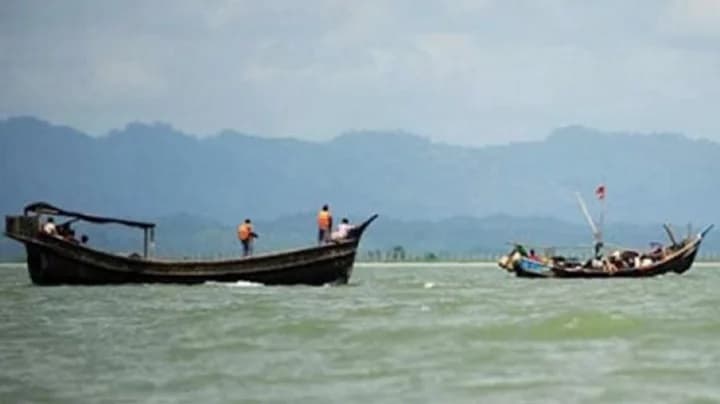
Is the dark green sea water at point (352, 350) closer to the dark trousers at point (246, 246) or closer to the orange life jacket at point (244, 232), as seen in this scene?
the orange life jacket at point (244, 232)

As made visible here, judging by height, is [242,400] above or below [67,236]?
below

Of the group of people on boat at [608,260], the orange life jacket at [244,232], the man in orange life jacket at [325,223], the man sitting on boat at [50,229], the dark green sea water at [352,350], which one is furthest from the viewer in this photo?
the group of people on boat at [608,260]

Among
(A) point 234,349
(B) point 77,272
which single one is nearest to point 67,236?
(B) point 77,272

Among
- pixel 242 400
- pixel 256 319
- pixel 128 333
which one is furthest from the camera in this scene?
pixel 256 319

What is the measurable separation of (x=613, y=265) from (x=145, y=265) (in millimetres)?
25861

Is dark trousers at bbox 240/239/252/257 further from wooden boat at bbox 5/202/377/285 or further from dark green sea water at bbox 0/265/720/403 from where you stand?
dark green sea water at bbox 0/265/720/403

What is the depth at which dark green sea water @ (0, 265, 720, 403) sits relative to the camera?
1950 centimetres

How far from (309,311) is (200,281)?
37.9 ft

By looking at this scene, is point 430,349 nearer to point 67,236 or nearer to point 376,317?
point 376,317

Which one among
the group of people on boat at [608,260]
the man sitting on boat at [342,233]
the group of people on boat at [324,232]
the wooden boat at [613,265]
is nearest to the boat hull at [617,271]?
the wooden boat at [613,265]

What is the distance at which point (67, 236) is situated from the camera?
46.1 metres

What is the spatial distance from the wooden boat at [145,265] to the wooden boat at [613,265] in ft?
67.7

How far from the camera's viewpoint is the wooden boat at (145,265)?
45.2m

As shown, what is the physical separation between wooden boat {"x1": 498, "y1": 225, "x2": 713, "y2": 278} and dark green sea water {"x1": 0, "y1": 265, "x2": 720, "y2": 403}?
2369 cm
